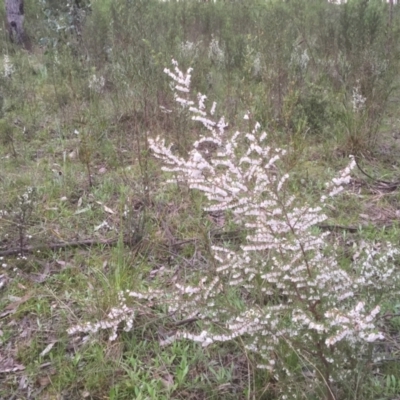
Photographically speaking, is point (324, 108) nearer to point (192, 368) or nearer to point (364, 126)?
point (364, 126)

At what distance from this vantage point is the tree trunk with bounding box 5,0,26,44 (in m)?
8.13

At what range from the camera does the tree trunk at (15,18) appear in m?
8.13

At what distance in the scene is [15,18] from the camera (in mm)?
8148

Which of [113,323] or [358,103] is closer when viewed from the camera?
[113,323]

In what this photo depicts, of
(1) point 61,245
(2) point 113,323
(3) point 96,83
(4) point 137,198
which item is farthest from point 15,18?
(2) point 113,323

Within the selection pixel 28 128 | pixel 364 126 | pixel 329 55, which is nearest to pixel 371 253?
pixel 364 126

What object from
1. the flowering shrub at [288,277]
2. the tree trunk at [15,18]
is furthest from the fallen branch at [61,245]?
the tree trunk at [15,18]

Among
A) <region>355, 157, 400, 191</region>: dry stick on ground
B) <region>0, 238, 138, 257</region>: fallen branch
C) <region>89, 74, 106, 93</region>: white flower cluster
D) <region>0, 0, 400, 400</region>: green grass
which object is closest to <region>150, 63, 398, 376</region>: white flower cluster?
<region>0, 0, 400, 400</region>: green grass

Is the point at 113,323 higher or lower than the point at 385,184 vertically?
higher

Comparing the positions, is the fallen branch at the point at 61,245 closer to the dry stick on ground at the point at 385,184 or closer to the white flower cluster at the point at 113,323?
the white flower cluster at the point at 113,323

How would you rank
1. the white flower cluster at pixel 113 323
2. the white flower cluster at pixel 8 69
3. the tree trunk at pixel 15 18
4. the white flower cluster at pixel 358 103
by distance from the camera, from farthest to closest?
the tree trunk at pixel 15 18
the white flower cluster at pixel 8 69
the white flower cluster at pixel 358 103
the white flower cluster at pixel 113 323

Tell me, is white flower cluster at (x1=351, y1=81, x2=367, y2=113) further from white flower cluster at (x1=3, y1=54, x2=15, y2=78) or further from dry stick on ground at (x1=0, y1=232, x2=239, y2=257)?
white flower cluster at (x1=3, y1=54, x2=15, y2=78)

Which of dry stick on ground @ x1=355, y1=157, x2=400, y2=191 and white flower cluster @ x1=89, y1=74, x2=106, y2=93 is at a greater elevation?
white flower cluster @ x1=89, y1=74, x2=106, y2=93

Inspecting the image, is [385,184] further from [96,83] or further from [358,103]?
[96,83]
